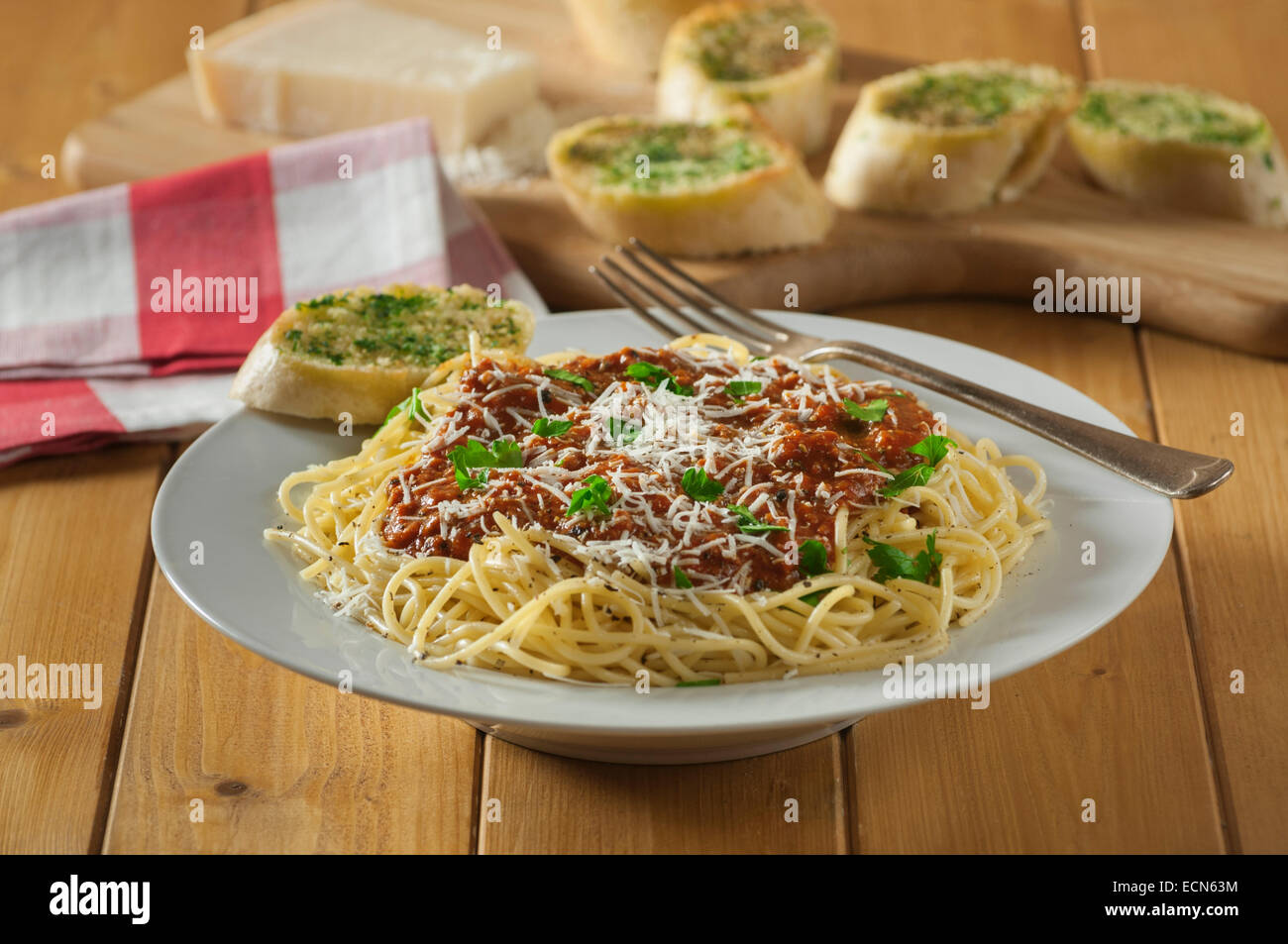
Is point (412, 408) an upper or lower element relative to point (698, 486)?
upper

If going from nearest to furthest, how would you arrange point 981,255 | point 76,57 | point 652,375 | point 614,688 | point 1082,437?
point 614,688 → point 1082,437 → point 652,375 → point 981,255 → point 76,57

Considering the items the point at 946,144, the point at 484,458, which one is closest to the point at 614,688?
the point at 484,458

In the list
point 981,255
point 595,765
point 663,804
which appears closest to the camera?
point 663,804

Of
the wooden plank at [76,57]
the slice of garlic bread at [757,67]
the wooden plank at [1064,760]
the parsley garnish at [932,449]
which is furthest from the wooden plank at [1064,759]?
the wooden plank at [76,57]

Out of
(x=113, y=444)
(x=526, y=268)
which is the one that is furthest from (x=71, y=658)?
(x=526, y=268)

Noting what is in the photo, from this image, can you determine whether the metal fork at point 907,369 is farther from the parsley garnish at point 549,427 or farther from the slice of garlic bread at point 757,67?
the slice of garlic bread at point 757,67

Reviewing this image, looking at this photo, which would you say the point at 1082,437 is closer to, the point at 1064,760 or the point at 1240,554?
the point at 1240,554
